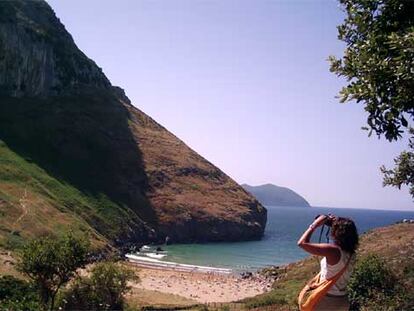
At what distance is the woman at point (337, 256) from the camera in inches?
215

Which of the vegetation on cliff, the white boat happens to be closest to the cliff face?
the white boat

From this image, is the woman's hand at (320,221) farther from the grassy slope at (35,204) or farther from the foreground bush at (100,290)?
the grassy slope at (35,204)

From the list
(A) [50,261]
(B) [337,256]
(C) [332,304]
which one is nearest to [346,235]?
(B) [337,256]

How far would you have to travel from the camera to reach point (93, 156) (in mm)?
138000

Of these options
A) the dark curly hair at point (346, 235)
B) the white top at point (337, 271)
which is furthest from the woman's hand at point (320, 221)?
the white top at point (337, 271)

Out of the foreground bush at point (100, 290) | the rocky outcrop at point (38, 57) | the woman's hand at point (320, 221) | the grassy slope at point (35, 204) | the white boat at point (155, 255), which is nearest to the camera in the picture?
the woman's hand at point (320, 221)

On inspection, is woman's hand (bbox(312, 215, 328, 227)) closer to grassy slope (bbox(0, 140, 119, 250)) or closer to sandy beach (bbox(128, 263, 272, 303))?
sandy beach (bbox(128, 263, 272, 303))

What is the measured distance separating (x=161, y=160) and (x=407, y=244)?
106 meters

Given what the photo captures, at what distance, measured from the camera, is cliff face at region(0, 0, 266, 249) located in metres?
116

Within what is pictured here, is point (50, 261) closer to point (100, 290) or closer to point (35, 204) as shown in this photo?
point (100, 290)

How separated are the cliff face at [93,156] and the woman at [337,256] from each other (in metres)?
96.9

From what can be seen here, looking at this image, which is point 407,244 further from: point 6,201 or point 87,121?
point 87,121

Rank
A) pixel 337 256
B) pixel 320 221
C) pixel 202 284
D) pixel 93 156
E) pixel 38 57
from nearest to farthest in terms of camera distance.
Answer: pixel 337 256
pixel 320 221
pixel 202 284
pixel 93 156
pixel 38 57

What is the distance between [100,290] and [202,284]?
33218 millimetres
